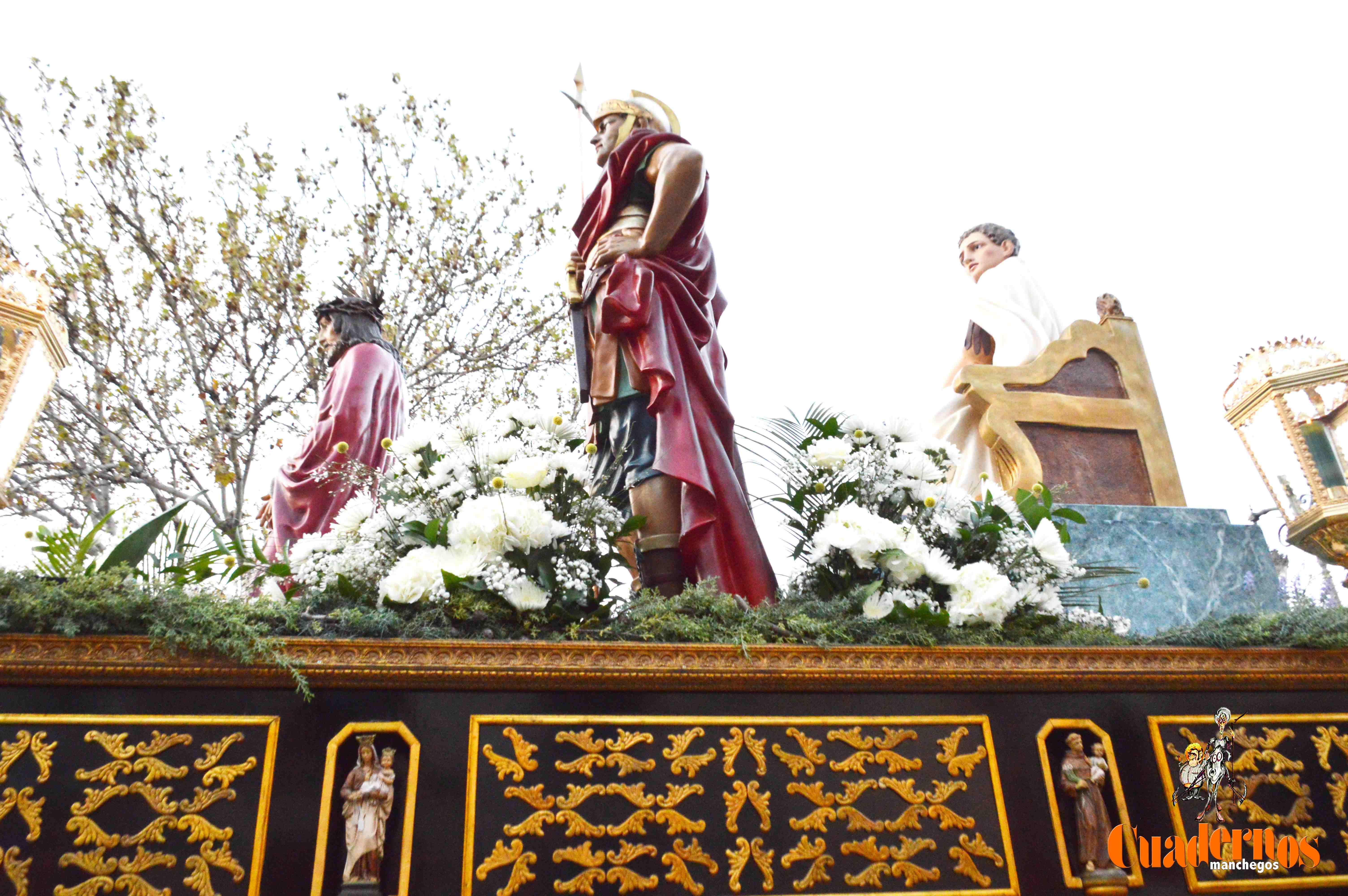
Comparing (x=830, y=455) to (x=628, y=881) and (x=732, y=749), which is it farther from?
(x=628, y=881)

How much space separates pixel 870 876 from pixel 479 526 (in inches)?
52.6

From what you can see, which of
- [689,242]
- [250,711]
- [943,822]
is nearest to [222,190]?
[689,242]

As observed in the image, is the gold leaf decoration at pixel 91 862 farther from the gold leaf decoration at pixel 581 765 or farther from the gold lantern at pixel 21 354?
the gold lantern at pixel 21 354

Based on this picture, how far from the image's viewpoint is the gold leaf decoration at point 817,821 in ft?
7.27

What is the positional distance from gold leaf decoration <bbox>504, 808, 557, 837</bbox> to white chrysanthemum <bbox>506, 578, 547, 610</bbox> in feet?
1.85

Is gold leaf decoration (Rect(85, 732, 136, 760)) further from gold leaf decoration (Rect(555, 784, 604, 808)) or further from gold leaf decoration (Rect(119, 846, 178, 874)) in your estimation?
gold leaf decoration (Rect(555, 784, 604, 808))

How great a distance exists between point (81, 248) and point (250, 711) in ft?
31.8

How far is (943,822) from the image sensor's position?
2.29 m

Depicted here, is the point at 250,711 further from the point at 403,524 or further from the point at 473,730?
the point at 403,524

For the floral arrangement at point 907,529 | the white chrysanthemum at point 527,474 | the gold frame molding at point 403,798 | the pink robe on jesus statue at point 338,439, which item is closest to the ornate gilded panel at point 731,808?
the gold frame molding at point 403,798

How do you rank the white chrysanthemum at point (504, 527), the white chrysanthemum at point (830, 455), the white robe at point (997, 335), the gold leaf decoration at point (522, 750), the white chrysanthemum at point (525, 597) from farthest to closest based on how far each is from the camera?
the white robe at point (997, 335) → the white chrysanthemum at point (830, 455) → the white chrysanthemum at point (504, 527) → the white chrysanthemum at point (525, 597) → the gold leaf decoration at point (522, 750)

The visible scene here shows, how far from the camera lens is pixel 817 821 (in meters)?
2.22

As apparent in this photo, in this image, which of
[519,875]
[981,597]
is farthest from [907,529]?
[519,875]

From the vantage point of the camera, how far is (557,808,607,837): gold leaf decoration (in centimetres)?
209
